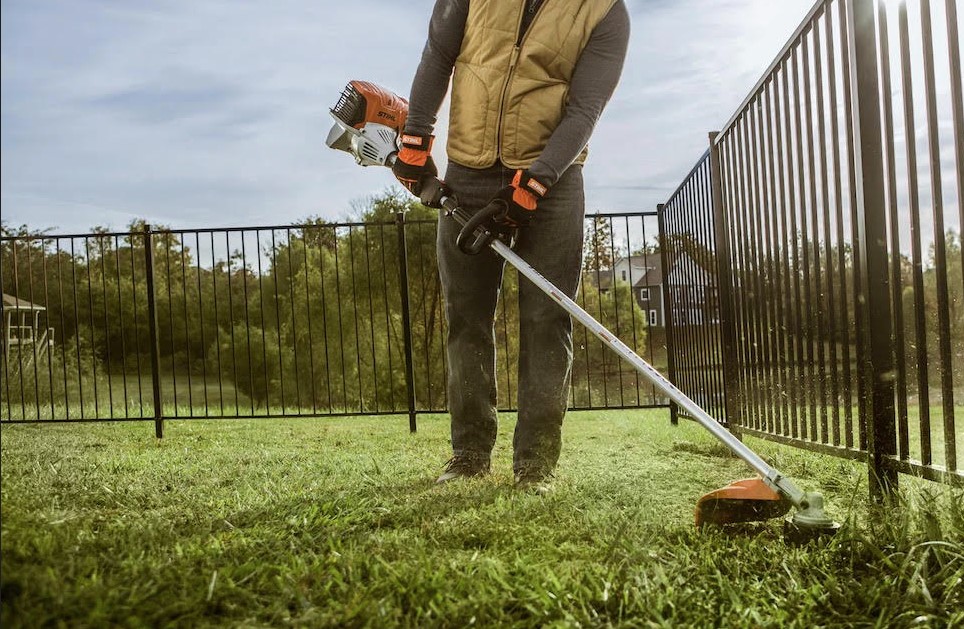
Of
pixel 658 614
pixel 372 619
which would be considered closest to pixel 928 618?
pixel 658 614

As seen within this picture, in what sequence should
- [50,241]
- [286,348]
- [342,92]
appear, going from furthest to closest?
[286,348] → [50,241] → [342,92]

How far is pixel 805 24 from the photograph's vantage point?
2.43 meters

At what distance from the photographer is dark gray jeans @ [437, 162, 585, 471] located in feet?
8.07

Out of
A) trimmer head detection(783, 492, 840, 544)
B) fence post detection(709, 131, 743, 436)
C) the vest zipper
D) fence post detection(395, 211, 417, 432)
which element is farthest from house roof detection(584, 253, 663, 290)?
trimmer head detection(783, 492, 840, 544)

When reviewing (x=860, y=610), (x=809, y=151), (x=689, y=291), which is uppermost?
(x=809, y=151)

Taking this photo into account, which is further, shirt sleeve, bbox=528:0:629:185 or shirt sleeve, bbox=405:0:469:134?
shirt sleeve, bbox=405:0:469:134

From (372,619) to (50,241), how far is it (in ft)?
16.5

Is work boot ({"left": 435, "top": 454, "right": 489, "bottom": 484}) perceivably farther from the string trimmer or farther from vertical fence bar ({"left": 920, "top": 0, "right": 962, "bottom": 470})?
vertical fence bar ({"left": 920, "top": 0, "right": 962, "bottom": 470})

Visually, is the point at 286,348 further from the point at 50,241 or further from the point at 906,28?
the point at 906,28

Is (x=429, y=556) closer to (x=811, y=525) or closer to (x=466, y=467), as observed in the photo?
(x=811, y=525)

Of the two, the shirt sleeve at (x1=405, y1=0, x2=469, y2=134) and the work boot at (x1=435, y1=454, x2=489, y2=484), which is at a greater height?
the shirt sleeve at (x1=405, y1=0, x2=469, y2=134)

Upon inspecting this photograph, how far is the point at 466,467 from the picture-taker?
248 centimetres

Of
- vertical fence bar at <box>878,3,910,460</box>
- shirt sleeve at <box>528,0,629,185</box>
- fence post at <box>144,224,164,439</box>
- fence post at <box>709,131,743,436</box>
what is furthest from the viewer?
fence post at <box>144,224,164,439</box>

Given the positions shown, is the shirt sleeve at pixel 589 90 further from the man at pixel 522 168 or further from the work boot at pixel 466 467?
the work boot at pixel 466 467
